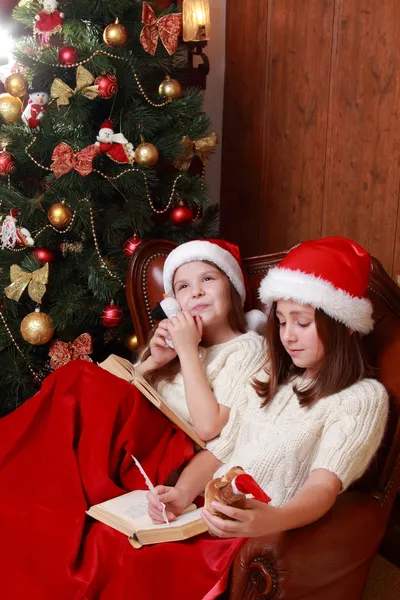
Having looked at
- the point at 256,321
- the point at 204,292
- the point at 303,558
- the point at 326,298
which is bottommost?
the point at 303,558

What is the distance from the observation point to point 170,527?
1.43 meters

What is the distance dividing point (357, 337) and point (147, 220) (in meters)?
1.08

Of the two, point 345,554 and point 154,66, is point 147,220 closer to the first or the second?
point 154,66

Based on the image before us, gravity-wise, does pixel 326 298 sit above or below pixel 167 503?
above

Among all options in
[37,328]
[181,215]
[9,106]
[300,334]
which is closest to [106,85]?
[9,106]

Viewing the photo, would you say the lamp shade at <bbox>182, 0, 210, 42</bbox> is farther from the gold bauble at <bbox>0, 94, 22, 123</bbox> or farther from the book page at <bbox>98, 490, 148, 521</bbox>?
the book page at <bbox>98, 490, 148, 521</bbox>

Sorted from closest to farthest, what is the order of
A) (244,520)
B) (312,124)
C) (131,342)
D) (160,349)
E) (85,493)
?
(244,520), (85,493), (160,349), (131,342), (312,124)

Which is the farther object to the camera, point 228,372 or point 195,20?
point 195,20

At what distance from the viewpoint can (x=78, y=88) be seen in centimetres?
225

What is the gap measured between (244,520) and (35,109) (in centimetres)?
171

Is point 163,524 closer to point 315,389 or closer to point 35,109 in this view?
point 315,389

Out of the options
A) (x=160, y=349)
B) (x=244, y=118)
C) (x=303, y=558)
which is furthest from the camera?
(x=244, y=118)

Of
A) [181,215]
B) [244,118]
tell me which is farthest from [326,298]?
[244,118]

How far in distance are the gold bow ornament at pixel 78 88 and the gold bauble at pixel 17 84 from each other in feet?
0.37
